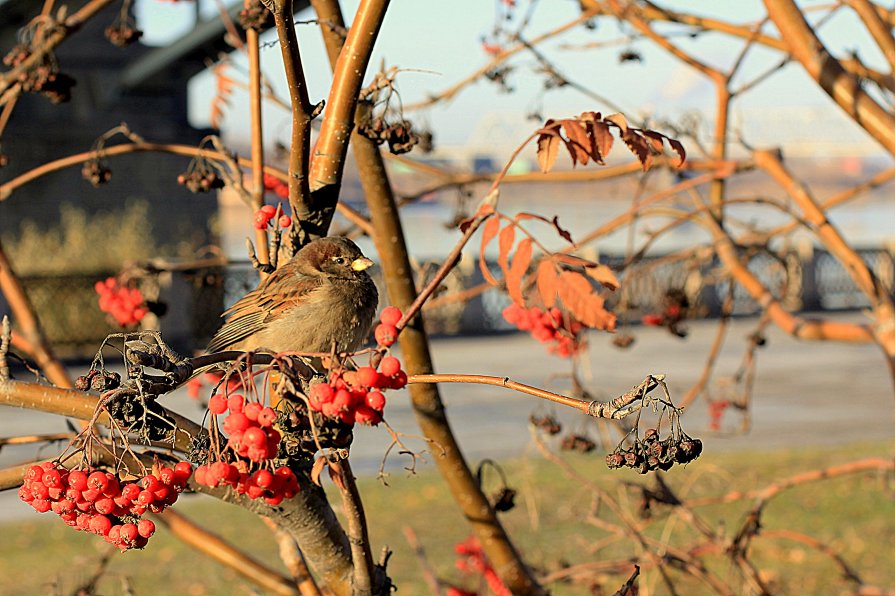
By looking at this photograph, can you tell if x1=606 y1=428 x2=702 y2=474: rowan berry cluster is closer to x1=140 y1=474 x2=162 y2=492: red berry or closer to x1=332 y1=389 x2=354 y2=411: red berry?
x1=332 y1=389 x2=354 y2=411: red berry

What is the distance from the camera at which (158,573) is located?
7.19m

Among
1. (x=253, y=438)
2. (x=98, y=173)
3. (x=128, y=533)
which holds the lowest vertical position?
(x=128, y=533)

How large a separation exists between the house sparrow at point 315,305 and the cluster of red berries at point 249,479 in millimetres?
476

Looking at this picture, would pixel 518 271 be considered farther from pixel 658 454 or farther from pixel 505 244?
pixel 658 454

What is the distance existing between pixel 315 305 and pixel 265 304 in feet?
0.59

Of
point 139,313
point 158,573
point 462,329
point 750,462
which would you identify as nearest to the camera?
point 139,313

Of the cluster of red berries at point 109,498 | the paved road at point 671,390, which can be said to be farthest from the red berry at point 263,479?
the paved road at point 671,390

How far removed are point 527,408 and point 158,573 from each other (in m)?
6.66

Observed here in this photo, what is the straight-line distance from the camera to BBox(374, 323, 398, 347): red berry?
130cm

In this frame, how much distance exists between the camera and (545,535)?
7.85m

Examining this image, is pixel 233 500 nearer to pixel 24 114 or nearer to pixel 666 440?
pixel 666 440

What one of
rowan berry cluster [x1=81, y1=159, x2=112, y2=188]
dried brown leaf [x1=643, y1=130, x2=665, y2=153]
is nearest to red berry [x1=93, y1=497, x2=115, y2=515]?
dried brown leaf [x1=643, y1=130, x2=665, y2=153]

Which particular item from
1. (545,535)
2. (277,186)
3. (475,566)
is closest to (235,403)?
(277,186)

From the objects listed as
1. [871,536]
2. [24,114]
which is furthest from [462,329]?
[871,536]
